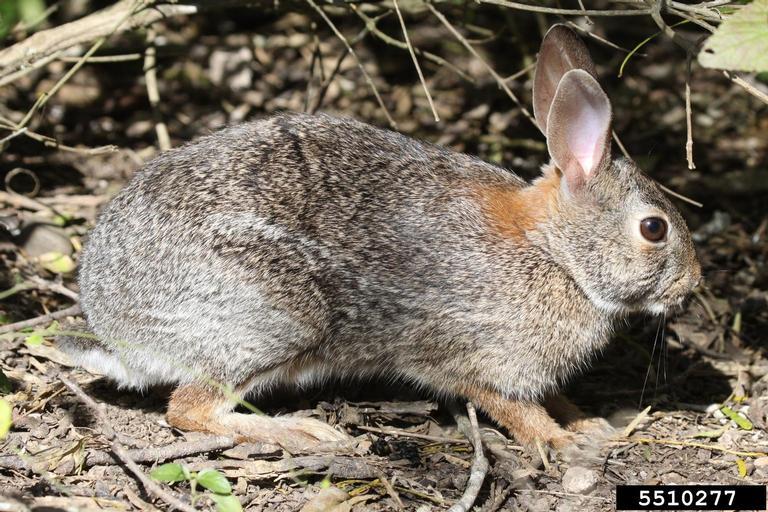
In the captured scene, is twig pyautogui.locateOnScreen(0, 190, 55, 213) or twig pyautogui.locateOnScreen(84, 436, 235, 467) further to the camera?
twig pyautogui.locateOnScreen(0, 190, 55, 213)

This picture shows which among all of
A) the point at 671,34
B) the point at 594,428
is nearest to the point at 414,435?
the point at 594,428

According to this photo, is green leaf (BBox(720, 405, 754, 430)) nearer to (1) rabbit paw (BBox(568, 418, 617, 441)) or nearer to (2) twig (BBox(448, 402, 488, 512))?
(1) rabbit paw (BBox(568, 418, 617, 441))

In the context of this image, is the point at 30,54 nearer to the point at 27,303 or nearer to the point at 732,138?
the point at 27,303

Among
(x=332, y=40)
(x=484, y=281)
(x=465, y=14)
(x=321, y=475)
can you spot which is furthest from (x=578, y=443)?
(x=332, y=40)

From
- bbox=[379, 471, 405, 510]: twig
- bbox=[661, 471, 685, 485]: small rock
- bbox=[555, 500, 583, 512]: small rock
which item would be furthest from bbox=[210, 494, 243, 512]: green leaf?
bbox=[661, 471, 685, 485]: small rock

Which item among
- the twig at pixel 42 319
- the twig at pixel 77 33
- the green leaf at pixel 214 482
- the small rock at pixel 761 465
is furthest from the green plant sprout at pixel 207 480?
the twig at pixel 77 33

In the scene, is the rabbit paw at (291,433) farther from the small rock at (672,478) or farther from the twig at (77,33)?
the twig at (77,33)
